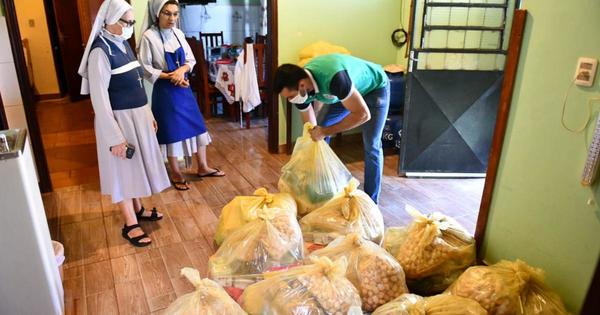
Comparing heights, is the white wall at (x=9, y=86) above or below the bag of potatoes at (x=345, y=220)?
above

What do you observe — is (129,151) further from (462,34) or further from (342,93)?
(462,34)

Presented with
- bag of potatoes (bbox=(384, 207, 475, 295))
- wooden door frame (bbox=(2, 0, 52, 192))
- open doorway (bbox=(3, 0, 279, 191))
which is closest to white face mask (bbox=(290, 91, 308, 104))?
bag of potatoes (bbox=(384, 207, 475, 295))

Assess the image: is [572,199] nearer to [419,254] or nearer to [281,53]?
[419,254]

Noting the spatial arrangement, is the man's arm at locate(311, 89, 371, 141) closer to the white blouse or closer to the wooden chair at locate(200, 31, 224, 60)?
the white blouse

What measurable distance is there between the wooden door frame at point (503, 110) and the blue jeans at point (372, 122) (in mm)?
751

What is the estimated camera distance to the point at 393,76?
12.5ft

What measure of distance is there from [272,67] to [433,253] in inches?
91.6

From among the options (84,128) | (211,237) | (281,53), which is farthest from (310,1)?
(84,128)

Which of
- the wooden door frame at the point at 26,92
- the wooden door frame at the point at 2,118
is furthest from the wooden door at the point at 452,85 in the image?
the wooden door frame at the point at 2,118

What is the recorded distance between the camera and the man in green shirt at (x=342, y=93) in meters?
1.98

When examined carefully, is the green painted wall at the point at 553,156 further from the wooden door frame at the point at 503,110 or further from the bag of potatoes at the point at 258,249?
the bag of potatoes at the point at 258,249

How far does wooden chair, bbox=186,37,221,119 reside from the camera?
4.55 m

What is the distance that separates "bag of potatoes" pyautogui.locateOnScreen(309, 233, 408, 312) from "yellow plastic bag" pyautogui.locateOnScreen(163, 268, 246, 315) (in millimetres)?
376

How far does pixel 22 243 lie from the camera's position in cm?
147
